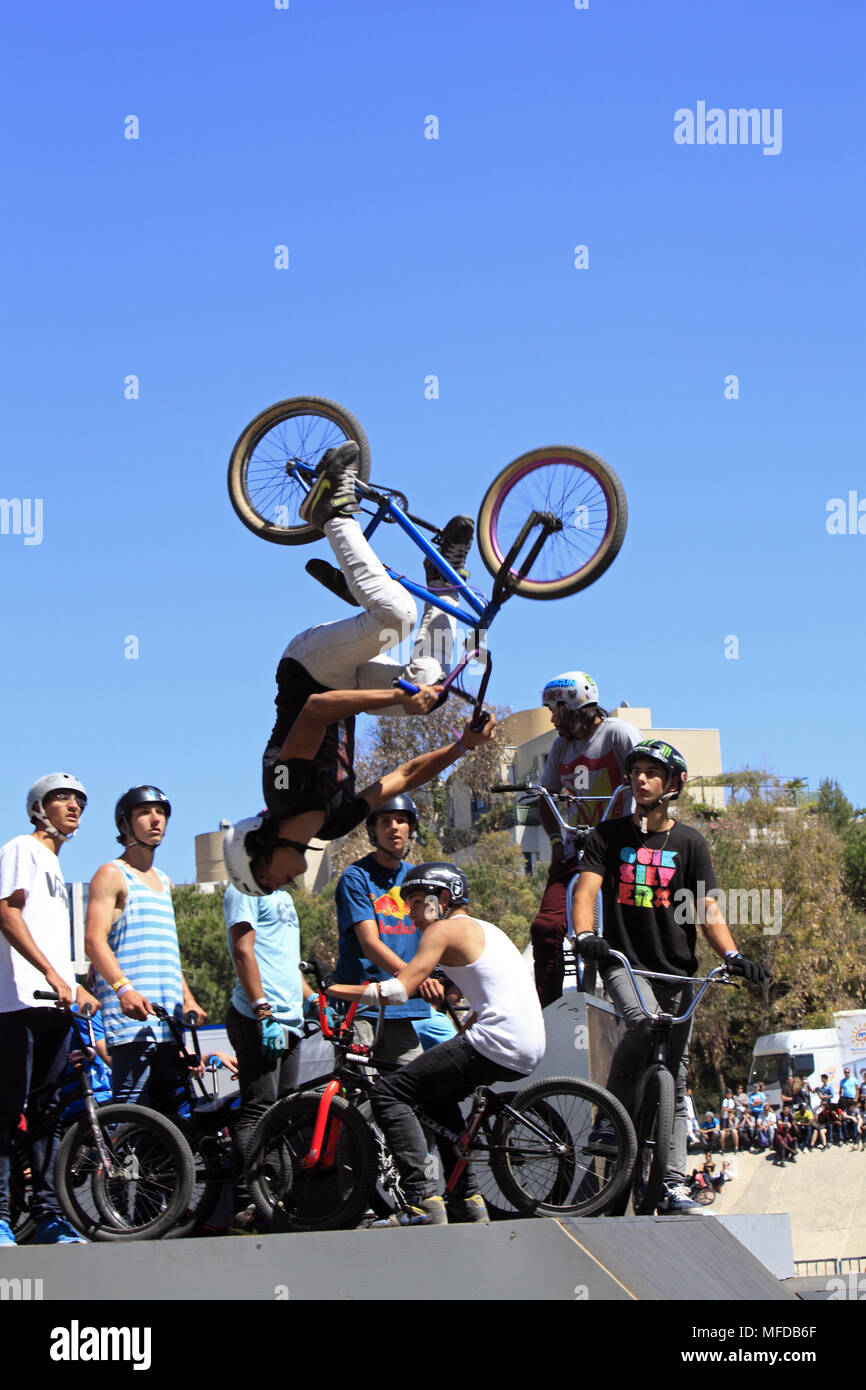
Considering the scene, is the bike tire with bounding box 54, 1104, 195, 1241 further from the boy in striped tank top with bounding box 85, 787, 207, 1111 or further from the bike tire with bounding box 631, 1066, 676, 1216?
the bike tire with bounding box 631, 1066, 676, 1216

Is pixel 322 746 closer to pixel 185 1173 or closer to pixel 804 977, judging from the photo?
pixel 185 1173

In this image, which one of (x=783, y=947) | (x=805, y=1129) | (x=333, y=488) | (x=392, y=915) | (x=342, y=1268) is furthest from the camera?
(x=783, y=947)

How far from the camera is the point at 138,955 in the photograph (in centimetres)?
682

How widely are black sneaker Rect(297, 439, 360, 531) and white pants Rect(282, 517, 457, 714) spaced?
2.7 inches

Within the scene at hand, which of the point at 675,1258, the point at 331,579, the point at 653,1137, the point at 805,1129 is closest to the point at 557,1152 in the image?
the point at 653,1137

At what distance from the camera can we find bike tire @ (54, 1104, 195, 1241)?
5883 mm

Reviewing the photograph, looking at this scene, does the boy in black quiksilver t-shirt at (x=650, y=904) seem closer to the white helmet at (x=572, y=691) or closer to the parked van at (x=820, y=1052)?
the white helmet at (x=572, y=691)

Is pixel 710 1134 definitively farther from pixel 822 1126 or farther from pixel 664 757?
pixel 664 757

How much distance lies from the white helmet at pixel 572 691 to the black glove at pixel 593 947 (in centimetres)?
219

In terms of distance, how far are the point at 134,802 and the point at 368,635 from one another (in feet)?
4.59

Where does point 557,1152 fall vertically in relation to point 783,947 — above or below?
above

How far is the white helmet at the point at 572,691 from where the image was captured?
8195 mm

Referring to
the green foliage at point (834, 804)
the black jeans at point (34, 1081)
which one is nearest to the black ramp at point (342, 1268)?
the black jeans at point (34, 1081)

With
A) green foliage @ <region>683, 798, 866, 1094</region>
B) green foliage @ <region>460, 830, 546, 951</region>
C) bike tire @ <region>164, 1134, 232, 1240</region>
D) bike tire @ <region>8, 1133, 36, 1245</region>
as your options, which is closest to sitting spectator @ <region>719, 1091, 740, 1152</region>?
green foliage @ <region>683, 798, 866, 1094</region>
